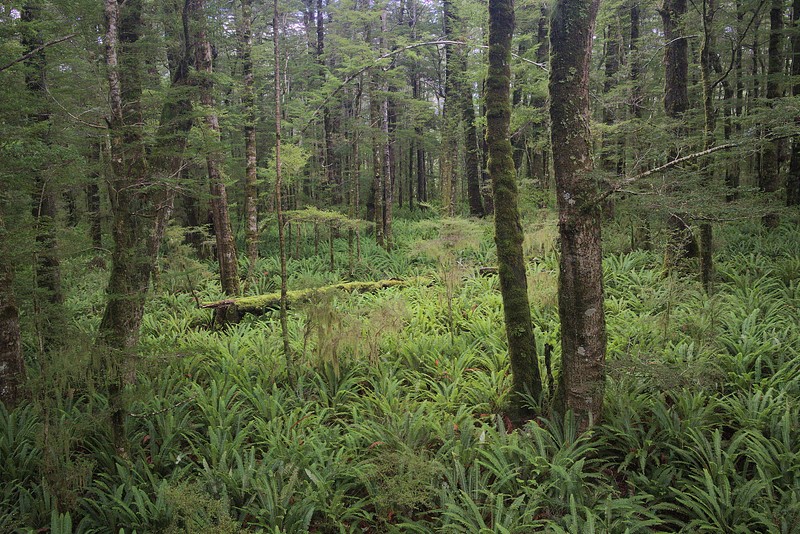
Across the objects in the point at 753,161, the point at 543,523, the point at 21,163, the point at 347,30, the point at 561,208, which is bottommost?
the point at 543,523

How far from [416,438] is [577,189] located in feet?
9.92

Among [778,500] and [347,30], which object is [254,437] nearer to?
[778,500]

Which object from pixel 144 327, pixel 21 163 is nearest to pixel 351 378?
pixel 21 163

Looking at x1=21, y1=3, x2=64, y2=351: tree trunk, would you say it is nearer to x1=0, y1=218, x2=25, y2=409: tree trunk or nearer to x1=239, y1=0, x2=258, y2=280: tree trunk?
x1=0, y1=218, x2=25, y2=409: tree trunk

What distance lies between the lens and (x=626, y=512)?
3311mm

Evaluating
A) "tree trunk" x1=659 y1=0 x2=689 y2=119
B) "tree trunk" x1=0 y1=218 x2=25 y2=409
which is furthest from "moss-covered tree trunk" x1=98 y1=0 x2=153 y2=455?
"tree trunk" x1=659 y1=0 x2=689 y2=119

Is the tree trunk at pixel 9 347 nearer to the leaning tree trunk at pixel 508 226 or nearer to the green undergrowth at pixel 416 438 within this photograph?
the green undergrowth at pixel 416 438

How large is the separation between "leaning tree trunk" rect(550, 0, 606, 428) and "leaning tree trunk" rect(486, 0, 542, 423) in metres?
0.67

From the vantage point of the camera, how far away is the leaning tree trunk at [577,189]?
12.7 feet

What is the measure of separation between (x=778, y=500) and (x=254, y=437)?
16.4 feet

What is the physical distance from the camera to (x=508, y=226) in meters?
4.81

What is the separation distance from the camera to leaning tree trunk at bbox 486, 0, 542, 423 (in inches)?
187

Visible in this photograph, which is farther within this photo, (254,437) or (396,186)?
(396,186)

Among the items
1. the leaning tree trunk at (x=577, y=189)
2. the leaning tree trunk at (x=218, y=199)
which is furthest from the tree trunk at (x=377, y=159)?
the leaning tree trunk at (x=577, y=189)
